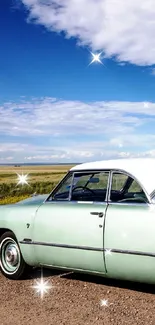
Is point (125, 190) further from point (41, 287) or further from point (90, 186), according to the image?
point (41, 287)

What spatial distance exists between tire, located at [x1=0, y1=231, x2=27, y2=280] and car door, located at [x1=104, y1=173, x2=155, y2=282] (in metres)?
1.62

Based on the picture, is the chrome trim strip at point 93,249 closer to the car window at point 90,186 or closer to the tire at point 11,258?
→ the tire at point 11,258

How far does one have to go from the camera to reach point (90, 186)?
652 cm

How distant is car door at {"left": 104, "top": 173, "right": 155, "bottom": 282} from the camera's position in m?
5.12

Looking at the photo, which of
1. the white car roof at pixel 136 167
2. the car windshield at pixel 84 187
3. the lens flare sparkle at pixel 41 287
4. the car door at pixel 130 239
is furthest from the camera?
the car windshield at pixel 84 187

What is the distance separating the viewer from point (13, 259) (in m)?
6.76

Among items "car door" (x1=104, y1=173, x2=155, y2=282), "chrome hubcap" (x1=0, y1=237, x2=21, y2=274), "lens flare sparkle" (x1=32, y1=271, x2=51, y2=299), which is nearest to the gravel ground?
"lens flare sparkle" (x1=32, y1=271, x2=51, y2=299)

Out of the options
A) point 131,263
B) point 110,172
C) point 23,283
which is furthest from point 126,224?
point 23,283

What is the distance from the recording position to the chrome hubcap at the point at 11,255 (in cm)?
675

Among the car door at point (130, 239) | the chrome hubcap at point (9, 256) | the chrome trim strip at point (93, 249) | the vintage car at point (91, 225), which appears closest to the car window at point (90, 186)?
the vintage car at point (91, 225)

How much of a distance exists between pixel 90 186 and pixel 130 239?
144cm

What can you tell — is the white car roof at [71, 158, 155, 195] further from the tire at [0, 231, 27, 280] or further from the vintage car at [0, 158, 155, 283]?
the tire at [0, 231, 27, 280]

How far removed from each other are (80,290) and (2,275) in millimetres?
1588

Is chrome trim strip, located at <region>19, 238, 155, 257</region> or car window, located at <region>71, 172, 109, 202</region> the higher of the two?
car window, located at <region>71, 172, 109, 202</region>
